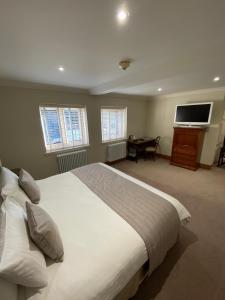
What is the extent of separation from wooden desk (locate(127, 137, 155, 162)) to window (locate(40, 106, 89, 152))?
1681mm

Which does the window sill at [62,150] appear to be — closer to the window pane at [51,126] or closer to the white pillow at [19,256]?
the window pane at [51,126]

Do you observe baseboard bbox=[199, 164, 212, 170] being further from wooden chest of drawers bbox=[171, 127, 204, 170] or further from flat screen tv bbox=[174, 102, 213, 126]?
flat screen tv bbox=[174, 102, 213, 126]

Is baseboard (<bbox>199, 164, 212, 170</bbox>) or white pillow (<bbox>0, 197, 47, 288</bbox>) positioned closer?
white pillow (<bbox>0, 197, 47, 288</bbox>)

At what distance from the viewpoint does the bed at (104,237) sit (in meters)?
0.88

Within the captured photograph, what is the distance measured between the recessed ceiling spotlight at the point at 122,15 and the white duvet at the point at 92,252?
1.75 meters

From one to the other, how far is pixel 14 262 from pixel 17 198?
0.79m

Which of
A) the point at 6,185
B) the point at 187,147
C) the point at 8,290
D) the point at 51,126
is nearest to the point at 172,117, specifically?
the point at 187,147

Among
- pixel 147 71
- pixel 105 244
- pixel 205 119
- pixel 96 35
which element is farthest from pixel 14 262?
pixel 205 119

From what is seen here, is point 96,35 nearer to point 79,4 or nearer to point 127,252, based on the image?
point 79,4

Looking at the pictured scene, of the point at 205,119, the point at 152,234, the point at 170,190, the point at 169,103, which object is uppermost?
the point at 169,103

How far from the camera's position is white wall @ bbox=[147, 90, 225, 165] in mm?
3734

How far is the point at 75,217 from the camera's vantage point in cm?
142

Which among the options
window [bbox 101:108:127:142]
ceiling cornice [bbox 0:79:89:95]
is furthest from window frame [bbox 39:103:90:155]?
window [bbox 101:108:127:142]

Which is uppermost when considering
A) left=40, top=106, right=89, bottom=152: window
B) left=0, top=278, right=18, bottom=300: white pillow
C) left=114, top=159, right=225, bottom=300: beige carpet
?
left=40, top=106, right=89, bottom=152: window
